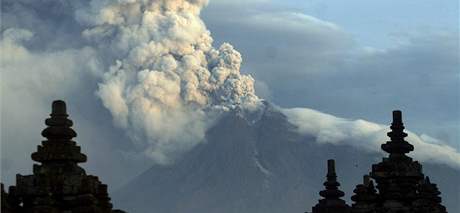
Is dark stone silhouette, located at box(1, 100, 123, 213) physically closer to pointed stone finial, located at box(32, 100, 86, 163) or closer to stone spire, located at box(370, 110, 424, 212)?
pointed stone finial, located at box(32, 100, 86, 163)

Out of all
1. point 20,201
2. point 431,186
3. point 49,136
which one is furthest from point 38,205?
point 431,186

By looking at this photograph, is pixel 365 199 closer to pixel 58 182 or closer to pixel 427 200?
pixel 427 200

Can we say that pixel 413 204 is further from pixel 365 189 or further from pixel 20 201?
pixel 20 201

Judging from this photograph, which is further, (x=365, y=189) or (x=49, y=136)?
(x=365, y=189)

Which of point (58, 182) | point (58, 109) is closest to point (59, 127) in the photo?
point (58, 109)

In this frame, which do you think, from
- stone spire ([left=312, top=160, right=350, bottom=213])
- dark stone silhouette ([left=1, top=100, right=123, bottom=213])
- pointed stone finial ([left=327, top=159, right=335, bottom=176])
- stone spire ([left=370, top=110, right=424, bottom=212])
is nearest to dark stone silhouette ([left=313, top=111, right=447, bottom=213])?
stone spire ([left=370, top=110, right=424, bottom=212])

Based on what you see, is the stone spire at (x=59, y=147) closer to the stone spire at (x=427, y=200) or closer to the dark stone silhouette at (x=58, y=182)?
the dark stone silhouette at (x=58, y=182)
